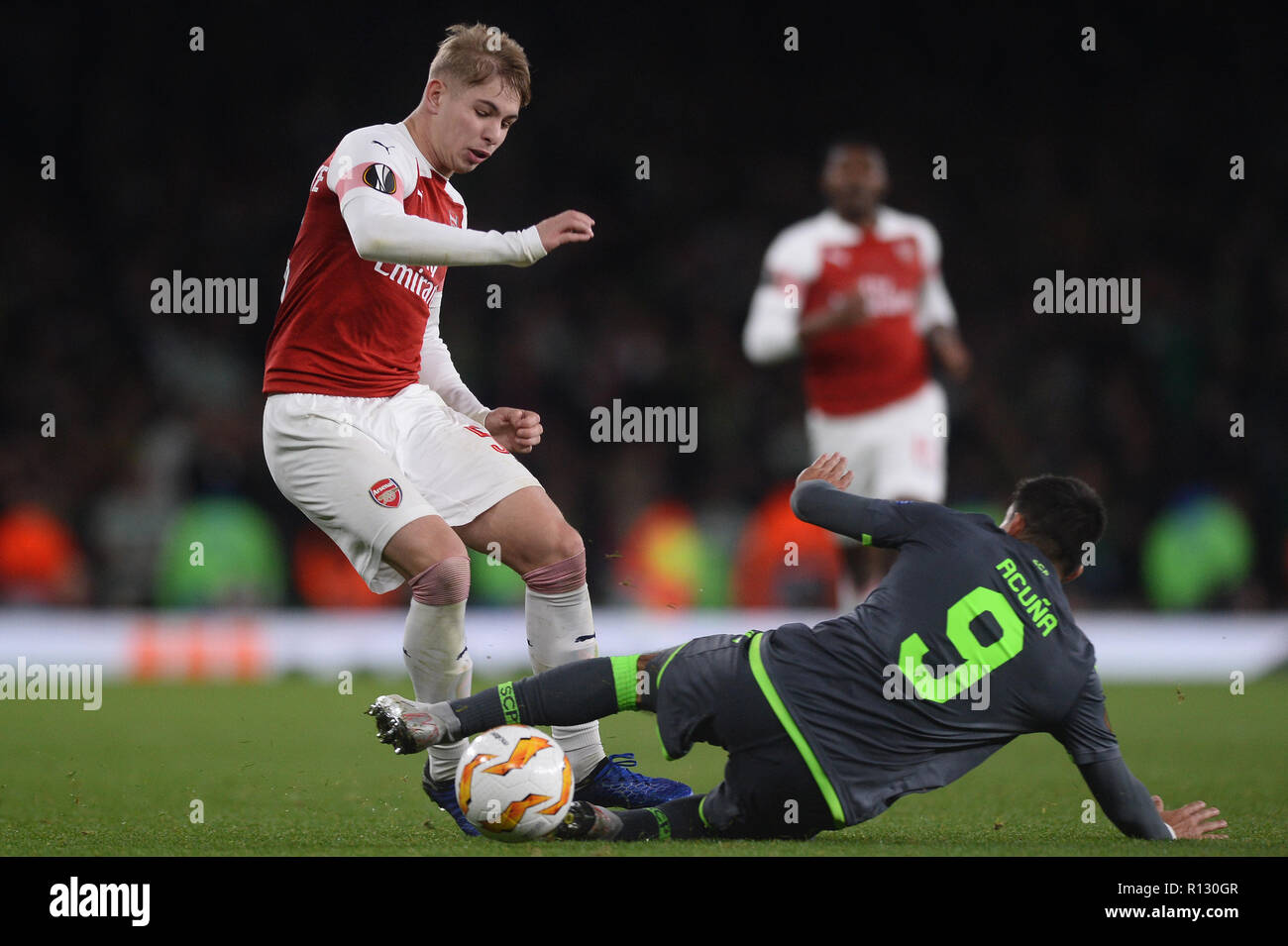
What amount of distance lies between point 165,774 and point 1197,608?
818cm

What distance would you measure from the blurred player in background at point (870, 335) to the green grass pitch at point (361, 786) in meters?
1.73

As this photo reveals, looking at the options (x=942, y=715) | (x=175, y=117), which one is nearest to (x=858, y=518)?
(x=942, y=715)

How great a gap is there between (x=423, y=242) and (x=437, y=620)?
1065mm

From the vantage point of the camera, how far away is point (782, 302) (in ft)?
25.9

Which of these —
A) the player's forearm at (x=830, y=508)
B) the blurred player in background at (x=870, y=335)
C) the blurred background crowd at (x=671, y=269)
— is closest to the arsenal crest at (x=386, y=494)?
the player's forearm at (x=830, y=508)

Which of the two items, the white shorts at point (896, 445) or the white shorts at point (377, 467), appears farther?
the white shorts at point (896, 445)

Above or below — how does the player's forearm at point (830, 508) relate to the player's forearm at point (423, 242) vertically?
below

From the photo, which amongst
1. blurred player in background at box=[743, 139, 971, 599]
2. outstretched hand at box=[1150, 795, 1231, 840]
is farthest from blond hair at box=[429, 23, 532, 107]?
blurred player in background at box=[743, 139, 971, 599]

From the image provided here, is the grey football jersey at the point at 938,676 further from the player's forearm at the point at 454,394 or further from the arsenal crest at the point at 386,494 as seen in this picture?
the player's forearm at the point at 454,394

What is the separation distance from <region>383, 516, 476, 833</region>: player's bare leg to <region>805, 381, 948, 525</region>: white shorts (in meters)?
4.06

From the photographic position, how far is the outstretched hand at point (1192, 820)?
156 inches

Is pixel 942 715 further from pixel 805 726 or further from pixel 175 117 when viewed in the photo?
pixel 175 117

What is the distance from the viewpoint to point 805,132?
49.9ft

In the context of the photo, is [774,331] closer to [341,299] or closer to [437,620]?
[341,299]
